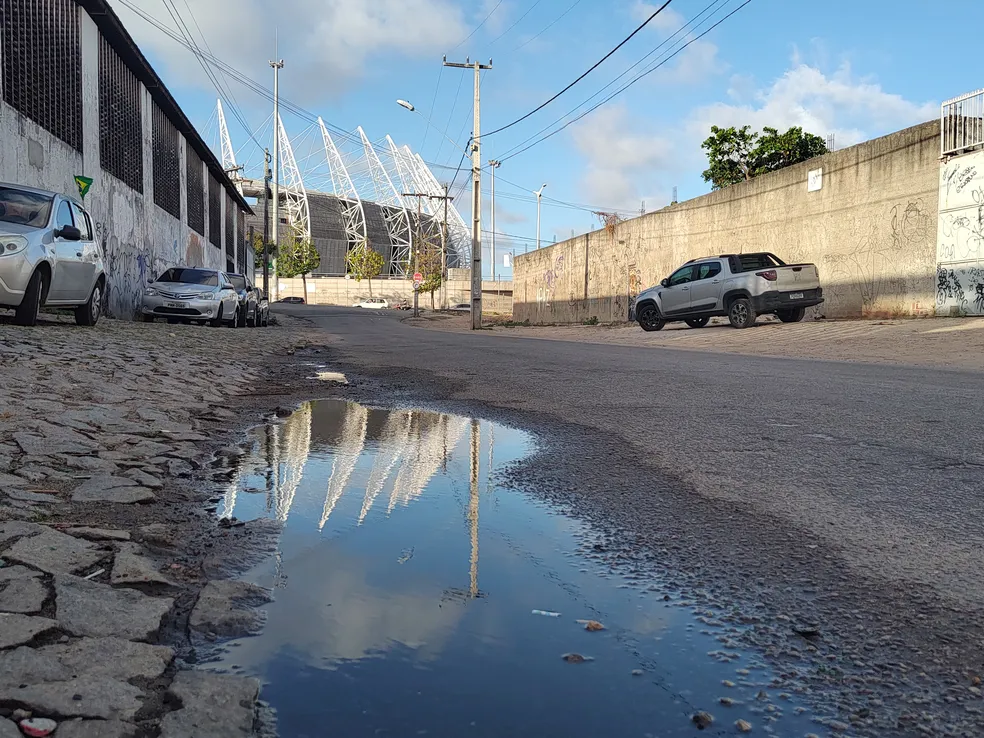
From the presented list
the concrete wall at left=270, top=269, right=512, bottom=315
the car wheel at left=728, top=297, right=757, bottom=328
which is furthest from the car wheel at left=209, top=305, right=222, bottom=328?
the concrete wall at left=270, top=269, right=512, bottom=315

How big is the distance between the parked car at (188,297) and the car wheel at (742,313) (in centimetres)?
1216

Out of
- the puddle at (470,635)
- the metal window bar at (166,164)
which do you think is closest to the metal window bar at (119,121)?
the metal window bar at (166,164)

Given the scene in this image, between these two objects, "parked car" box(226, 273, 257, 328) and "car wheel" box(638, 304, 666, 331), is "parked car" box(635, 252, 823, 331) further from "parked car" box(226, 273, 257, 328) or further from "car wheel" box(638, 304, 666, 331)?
"parked car" box(226, 273, 257, 328)

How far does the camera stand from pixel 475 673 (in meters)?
1.92

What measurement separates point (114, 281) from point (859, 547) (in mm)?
19613

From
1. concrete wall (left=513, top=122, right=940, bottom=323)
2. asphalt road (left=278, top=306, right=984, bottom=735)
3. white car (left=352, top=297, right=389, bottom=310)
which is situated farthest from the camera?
white car (left=352, top=297, right=389, bottom=310)

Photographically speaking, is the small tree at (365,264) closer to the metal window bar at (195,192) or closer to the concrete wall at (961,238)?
the metal window bar at (195,192)

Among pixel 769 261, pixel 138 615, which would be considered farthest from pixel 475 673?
pixel 769 261

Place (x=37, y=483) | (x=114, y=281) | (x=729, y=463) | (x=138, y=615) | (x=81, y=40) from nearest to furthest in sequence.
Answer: (x=138, y=615) → (x=37, y=483) → (x=729, y=463) → (x=81, y=40) → (x=114, y=281)

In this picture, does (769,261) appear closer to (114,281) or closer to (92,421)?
(114,281)

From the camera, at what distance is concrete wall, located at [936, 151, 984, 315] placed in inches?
640

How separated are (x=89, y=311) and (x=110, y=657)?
10994mm

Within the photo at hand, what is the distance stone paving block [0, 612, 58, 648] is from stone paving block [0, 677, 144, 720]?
0.25 m

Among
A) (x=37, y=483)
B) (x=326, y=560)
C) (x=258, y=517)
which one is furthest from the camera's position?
(x=37, y=483)
